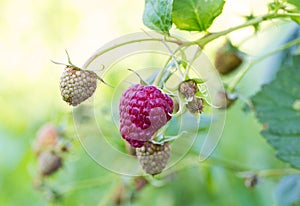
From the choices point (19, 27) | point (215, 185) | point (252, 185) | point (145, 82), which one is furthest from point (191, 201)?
point (19, 27)

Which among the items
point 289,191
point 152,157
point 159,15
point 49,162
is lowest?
point 289,191

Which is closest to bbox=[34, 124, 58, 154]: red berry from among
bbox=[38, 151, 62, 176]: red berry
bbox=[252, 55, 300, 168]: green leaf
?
bbox=[38, 151, 62, 176]: red berry

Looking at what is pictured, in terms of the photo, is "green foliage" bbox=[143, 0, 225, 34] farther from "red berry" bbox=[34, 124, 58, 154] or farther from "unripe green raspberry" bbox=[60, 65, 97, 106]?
"red berry" bbox=[34, 124, 58, 154]

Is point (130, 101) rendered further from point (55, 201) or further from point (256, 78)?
point (256, 78)

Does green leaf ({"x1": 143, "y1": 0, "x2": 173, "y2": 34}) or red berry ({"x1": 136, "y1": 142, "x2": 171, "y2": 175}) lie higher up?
green leaf ({"x1": 143, "y1": 0, "x2": 173, "y2": 34})

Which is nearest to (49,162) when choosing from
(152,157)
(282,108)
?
(282,108)

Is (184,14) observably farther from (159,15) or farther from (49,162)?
(49,162)
